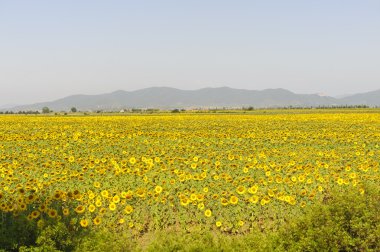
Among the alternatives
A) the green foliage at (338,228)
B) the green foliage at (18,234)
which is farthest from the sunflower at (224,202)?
the green foliage at (18,234)

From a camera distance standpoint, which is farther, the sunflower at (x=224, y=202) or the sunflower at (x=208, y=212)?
the sunflower at (x=224, y=202)

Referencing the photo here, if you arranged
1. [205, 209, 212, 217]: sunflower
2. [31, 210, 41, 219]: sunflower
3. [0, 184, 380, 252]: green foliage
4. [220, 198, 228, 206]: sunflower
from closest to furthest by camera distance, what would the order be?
[0, 184, 380, 252]: green foliage → [31, 210, 41, 219]: sunflower → [205, 209, 212, 217]: sunflower → [220, 198, 228, 206]: sunflower

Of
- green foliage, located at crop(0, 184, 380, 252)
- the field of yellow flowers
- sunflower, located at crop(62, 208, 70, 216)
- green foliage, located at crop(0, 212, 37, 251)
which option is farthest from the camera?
the field of yellow flowers

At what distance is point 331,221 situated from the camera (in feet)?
25.5

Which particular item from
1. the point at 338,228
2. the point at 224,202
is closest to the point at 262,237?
the point at 338,228

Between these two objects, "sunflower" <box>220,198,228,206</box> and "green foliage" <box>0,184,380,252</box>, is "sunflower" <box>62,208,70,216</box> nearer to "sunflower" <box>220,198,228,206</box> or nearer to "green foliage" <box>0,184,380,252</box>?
"green foliage" <box>0,184,380,252</box>

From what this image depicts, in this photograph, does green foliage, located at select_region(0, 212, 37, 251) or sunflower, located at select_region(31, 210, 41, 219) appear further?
sunflower, located at select_region(31, 210, 41, 219)

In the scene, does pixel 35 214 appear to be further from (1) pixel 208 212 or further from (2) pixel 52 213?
(1) pixel 208 212

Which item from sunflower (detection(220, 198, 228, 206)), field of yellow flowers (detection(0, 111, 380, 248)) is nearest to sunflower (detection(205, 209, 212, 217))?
field of yellow flowers (detection(0, 111, 380, 248))

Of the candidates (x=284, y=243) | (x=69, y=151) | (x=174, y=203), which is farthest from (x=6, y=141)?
(x=284, y=243)

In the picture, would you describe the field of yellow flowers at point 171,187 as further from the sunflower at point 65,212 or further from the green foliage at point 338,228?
the green foliage at point 338,228

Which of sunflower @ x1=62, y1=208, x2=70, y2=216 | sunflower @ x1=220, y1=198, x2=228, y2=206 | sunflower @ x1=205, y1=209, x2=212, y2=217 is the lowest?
sunflower @ x1=205, y1=209, x2=212, y2=217

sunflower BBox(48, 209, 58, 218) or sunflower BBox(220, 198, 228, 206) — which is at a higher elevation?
sunflower BBox(48, 209, 58, 218)

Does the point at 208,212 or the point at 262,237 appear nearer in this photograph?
the point at 262,237
